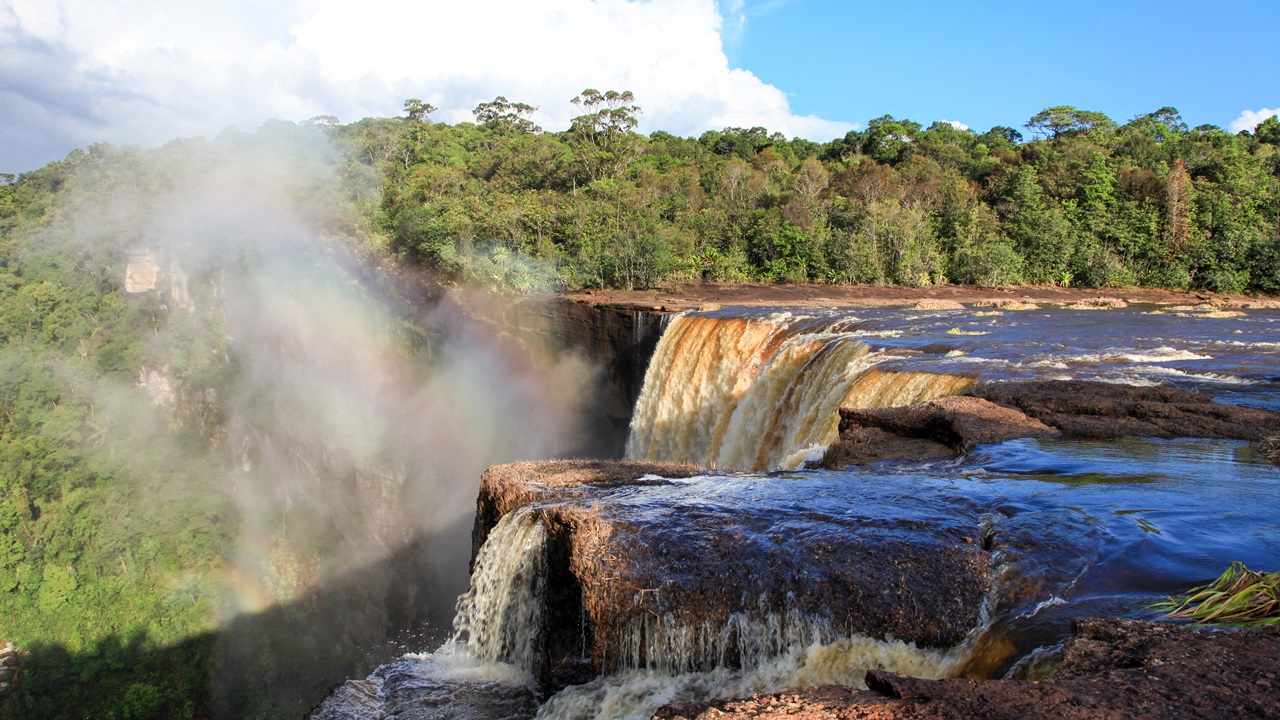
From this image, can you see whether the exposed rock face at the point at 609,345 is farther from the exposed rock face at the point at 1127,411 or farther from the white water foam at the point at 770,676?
the white water foam at the point at 770,676

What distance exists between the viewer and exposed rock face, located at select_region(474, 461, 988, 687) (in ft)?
12.2

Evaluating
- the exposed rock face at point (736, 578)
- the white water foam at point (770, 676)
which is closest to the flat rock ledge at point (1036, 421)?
the exposed rock face at point (736, 578)

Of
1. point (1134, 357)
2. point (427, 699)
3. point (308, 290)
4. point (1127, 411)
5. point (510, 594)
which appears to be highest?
point (308, 290)

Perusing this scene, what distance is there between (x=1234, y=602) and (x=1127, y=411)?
440 centimetres

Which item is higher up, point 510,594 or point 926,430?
point 926,430

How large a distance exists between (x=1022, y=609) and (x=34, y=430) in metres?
30.4

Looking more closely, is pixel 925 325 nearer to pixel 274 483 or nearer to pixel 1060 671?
pixel 1060 671

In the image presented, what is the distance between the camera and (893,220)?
24172mm

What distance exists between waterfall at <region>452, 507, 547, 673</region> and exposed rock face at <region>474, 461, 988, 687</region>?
143 millimetres

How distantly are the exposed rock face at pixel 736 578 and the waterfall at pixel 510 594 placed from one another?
143 millimetres

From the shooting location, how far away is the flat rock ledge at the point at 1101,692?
234 centimetres

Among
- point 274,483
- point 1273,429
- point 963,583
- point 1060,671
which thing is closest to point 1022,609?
point 963,583

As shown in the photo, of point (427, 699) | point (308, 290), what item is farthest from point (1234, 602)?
point (308, 290)

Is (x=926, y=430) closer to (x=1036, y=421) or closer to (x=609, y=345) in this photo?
(x=1036, y=421)
